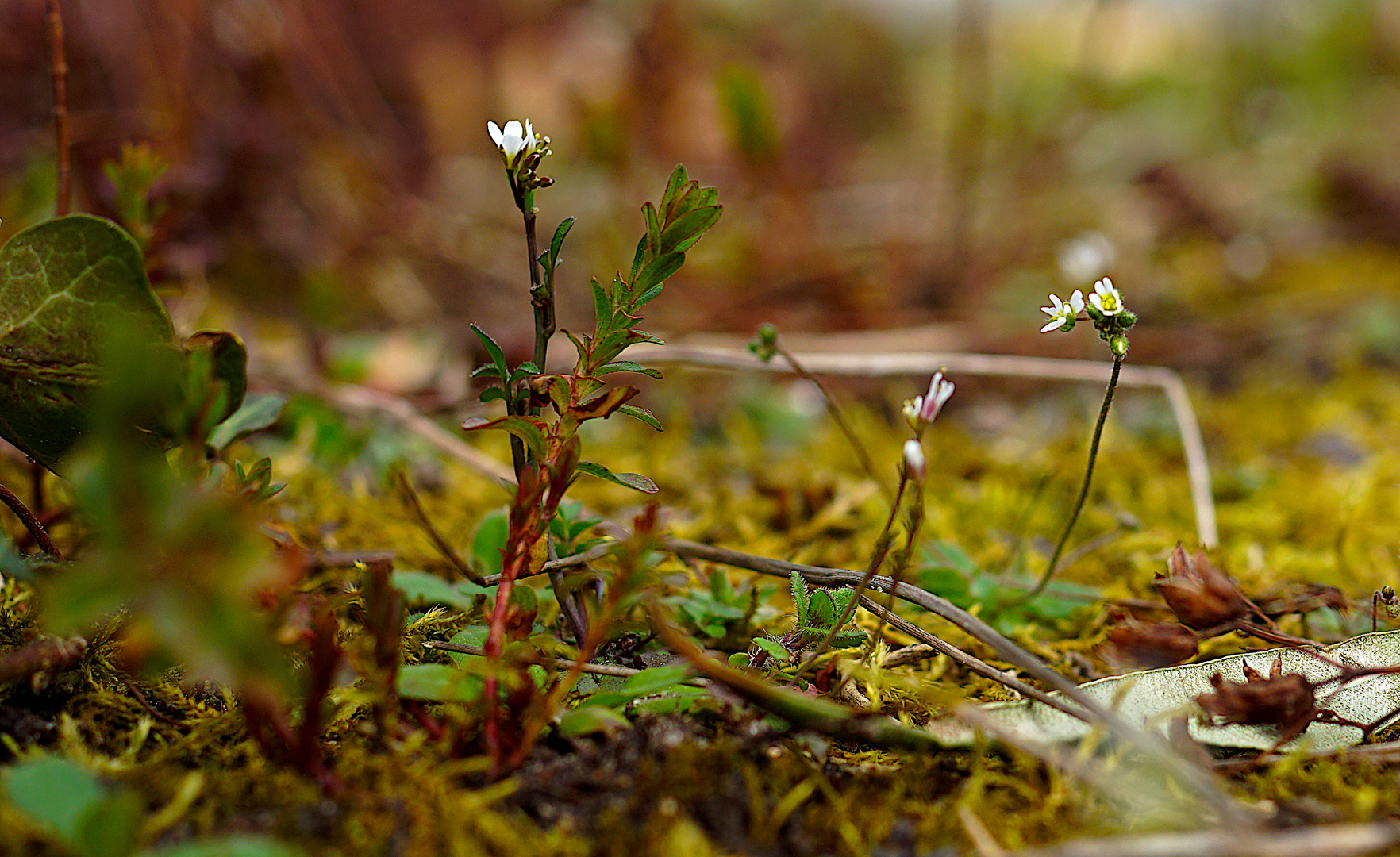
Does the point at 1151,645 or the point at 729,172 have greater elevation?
the point at 729,172

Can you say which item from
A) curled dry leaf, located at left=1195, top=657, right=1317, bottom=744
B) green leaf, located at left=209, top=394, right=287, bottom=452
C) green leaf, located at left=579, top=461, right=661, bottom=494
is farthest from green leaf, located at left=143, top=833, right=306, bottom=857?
curled dry leaf, located at left=1195, top=657, right=1317, bottom=744

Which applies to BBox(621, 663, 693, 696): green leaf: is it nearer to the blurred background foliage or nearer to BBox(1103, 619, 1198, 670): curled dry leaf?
BBox(1103, 619, 1198, 670): curled dry leaf

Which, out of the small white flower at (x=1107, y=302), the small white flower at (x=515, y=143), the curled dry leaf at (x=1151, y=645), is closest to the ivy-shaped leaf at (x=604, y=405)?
the small white flower at (x=515, y=143)

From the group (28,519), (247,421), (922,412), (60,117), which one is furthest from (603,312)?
(60,117)

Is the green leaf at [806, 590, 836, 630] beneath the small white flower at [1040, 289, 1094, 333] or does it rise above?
beneath

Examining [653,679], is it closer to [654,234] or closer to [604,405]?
[604,405]
